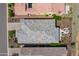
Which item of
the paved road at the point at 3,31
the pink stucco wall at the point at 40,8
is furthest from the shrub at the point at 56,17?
the paved road at the point at 3,31

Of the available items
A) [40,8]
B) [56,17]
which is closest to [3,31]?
[40,8]

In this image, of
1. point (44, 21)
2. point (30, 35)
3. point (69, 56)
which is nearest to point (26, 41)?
point (30, 35)

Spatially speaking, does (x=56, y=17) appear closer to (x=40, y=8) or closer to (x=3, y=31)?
(x=40, y=8)

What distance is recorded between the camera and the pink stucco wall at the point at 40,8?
10.2 feet

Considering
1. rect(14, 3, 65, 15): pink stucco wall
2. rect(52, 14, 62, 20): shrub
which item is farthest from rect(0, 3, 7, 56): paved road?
rect(52, 14, 62, 20): shrub

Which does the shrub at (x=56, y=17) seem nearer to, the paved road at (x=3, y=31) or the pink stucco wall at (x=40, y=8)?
the pink stucco wall at (x=40, y=8)

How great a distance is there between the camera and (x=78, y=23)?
122 inches

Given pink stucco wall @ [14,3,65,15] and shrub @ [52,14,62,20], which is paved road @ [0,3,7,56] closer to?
pink stucco wall @ [14,3,65,15]

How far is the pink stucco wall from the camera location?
310 cm

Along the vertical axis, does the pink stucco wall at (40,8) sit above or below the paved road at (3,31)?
above

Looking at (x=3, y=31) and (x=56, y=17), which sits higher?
(x=56, y=17)

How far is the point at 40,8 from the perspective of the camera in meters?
3.12

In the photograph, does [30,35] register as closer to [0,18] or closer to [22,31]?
[22,31]

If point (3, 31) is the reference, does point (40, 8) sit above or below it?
above
